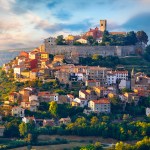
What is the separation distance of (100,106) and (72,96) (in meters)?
1.68

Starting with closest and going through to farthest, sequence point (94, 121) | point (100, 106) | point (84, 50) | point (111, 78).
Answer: point (94, 121)
point (100, 106)
point (111, 78)
point (84, 50)

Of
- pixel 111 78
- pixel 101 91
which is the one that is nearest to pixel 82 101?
pixel 101 91

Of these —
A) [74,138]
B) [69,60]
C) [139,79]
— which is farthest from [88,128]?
[69,60]

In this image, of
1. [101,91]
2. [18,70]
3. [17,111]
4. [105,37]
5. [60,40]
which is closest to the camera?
[17,111]

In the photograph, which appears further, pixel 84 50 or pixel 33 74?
pixel 84 50

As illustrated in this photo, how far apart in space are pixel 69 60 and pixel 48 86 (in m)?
4.94

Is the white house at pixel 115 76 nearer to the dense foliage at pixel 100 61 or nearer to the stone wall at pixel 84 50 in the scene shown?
the dense foliage at pixel 100 61

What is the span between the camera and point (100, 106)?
91.9 ft

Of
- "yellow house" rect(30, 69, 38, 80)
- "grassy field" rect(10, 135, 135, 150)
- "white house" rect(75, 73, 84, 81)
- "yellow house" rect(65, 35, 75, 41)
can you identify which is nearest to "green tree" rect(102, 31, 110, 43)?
"yellow house" rect(65, 35, 75, 41)

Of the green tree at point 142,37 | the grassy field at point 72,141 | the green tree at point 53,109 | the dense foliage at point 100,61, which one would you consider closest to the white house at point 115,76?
the dense foliage at point 100,61

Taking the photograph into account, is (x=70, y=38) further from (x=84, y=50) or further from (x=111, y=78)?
(x=111, y=78)

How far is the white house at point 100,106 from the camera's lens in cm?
2791

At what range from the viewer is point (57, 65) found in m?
33.7

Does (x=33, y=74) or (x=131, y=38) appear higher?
(x=131, y=38)
